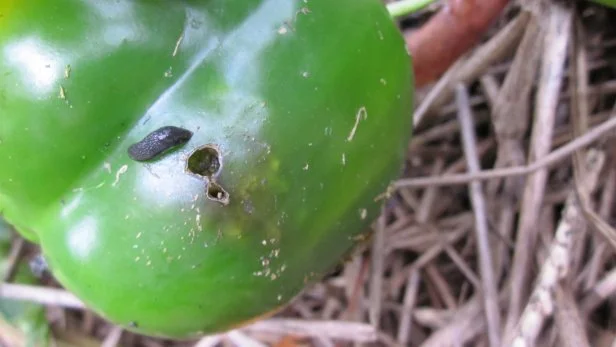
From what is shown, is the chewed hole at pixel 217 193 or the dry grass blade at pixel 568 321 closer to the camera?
the chewed hole at pixel 217 193

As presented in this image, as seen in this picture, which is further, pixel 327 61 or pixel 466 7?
pixel 466 7

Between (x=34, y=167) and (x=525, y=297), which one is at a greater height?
(x=34, y=167)

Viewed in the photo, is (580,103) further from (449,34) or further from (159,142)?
(159,142)

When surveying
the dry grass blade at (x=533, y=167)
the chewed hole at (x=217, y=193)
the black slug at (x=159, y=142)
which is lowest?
the dry grass blade at (x=533, y=167)

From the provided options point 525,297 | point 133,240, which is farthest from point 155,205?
point 525,297

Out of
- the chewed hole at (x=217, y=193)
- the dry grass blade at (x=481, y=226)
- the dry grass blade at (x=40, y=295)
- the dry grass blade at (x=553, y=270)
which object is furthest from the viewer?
the dry grass blade at (x=40, y=295)

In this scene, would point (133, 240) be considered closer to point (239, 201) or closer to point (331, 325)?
point (239, 201)

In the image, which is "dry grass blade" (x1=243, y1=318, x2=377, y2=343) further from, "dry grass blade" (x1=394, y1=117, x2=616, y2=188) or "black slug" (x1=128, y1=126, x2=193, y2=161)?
"black slug" (x1=128, y1=126, x2=193, y2=161)

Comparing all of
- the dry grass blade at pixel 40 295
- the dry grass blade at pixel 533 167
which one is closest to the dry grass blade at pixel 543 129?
the dry grass blade at pixel 533 167

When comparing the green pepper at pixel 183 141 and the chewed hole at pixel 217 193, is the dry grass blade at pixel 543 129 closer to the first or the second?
the green pepper at pixel 183 141
